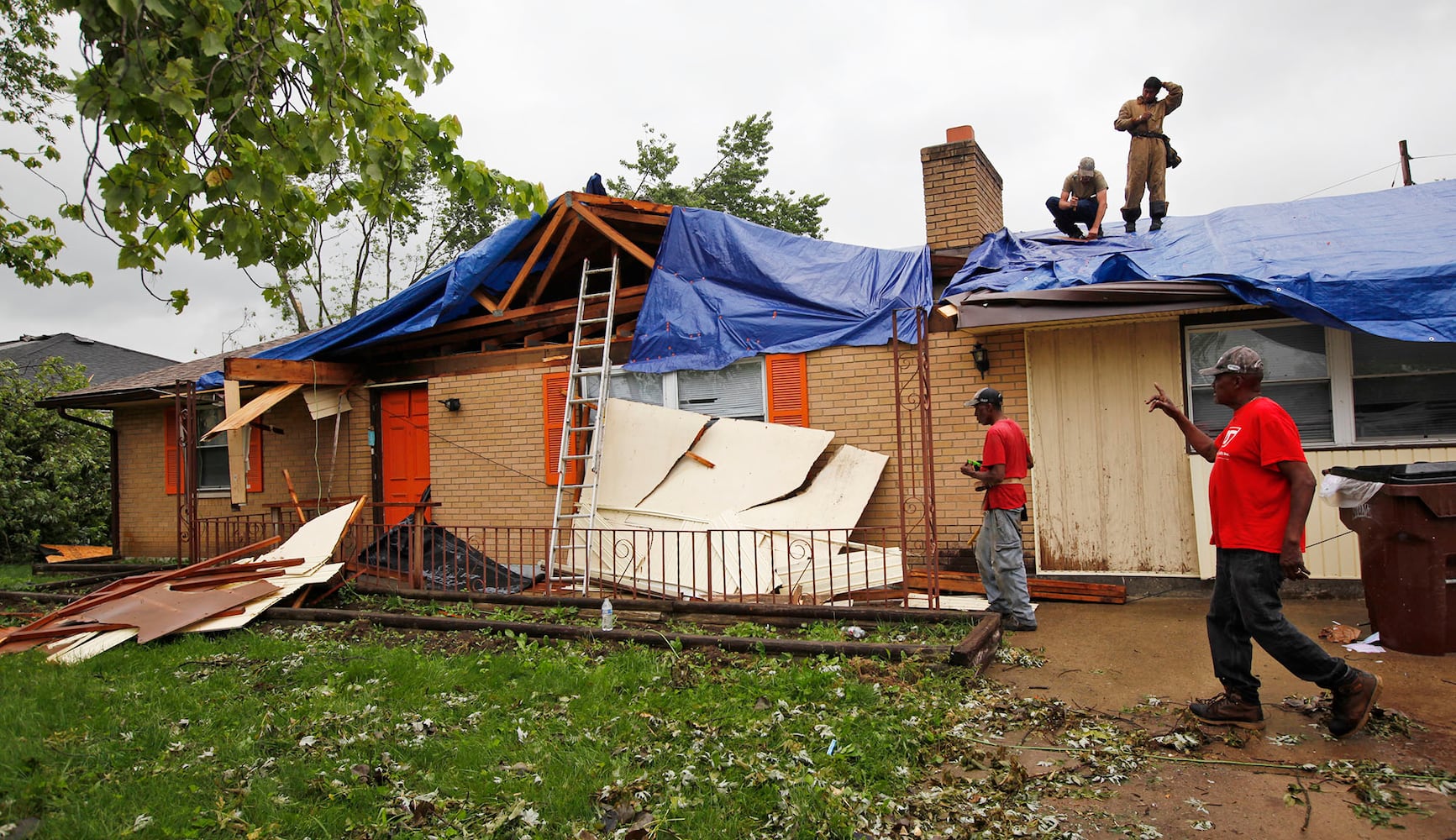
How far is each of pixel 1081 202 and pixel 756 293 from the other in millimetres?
3743

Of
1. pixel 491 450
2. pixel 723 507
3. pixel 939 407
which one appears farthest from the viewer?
pixel 491 450

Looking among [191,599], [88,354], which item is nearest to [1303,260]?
[191,599]

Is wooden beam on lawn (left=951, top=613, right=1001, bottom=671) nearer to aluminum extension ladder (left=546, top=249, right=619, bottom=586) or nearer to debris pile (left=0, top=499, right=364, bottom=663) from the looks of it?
aluminum extension ladder (left=546, top=249, right=619, bottom=586)

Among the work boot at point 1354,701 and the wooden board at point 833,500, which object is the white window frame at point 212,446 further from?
the work boot at point 1354,701

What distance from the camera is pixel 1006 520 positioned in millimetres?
6137

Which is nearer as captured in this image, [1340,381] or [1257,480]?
[1257,480]

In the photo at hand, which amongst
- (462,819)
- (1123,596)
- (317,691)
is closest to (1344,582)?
(1123,596)

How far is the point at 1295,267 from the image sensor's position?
22.5ft

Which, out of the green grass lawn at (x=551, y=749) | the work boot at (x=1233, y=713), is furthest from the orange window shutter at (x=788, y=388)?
the work boot at (x=1233, y=713)

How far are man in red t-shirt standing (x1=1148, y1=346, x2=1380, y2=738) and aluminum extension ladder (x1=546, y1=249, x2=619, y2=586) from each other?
619cm

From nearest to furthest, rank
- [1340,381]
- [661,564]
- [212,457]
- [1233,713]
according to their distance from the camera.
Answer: [1233,713] → [1340,381] → [661,564] → [212,457]

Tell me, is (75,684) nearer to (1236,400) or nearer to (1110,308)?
(1236,400)

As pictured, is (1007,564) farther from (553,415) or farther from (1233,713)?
(553,415)

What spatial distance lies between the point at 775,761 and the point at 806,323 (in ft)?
18.9
